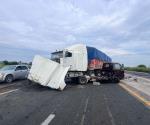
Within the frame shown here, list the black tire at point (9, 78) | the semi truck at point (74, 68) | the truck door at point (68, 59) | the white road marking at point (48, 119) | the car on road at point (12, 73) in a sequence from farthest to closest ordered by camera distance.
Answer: the black tire at point (9, 78)
the car on road at point (12, 73)
the truck door at point (68, 59)
the semi truck at point (74, 68)
the white road marking at point (48, 119)

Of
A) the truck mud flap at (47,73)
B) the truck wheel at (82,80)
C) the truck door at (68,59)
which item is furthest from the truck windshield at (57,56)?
the truck mud flap at (47,73)

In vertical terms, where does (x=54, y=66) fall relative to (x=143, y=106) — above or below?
above

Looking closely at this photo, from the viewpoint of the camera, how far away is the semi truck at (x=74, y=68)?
59.6 feet

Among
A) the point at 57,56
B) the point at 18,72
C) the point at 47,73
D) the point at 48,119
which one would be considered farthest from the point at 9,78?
the point at 48,119

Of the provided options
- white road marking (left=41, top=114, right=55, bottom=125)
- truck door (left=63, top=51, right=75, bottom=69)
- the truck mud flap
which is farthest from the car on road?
white road marking (left=41, top=114, right=55, bottom=125)

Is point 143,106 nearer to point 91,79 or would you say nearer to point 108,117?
point 108,117

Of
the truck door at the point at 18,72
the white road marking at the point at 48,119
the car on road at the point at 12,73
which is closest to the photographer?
the white road marking at the point at 48,119

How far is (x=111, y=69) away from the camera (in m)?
26.1

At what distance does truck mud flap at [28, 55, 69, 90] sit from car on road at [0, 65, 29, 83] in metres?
5.63

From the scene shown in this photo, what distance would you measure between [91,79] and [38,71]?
7.38m

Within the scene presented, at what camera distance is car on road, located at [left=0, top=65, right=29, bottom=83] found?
2330cm

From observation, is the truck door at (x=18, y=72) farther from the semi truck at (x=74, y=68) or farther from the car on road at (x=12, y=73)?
the semi truck at (x=74, y=68)

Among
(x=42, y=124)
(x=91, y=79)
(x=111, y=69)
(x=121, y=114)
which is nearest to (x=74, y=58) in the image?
(x=91, y=79)

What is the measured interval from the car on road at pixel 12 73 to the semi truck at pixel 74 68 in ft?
13.0
